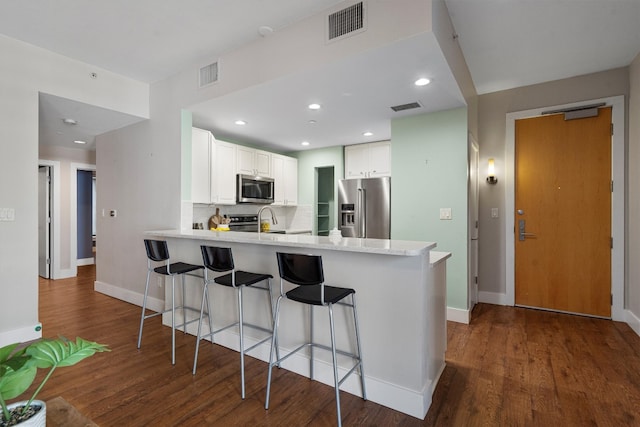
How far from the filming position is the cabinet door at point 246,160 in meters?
4.78

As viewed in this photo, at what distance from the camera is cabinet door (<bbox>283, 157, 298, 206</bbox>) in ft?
18.6

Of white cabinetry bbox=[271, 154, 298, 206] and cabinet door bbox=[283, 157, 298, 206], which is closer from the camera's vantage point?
white cabinetry bbox=[271, 154, 298, 206]

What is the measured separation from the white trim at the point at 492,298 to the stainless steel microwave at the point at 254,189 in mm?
3455

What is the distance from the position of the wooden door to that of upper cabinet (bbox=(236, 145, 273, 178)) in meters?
3.63

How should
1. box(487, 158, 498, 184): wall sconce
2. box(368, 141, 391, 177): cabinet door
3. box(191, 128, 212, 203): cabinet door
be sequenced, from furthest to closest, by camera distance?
box(368, 141, 391, 177): cabinet door, box(487, 158, 498, 184): wall sconce, box(191, 128, 212, 203): cabinet door

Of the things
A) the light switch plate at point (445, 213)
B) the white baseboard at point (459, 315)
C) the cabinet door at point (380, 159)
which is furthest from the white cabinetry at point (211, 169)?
the white baseboard at point (459, 315)

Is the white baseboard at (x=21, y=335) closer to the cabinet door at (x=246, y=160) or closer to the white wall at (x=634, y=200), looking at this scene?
the cabinet door at (x=246, y=160)

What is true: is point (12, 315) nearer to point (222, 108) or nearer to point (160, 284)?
point (160, 284)

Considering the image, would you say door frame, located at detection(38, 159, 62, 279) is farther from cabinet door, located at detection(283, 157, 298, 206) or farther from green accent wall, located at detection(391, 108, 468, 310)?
green accent wall, located at detection(391, 108, 468, 310)

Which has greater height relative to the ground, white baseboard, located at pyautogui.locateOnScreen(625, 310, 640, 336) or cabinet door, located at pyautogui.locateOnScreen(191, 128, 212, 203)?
cabinet door, located at pyautogui.locateOnScreen(191, 128, 212, 203)

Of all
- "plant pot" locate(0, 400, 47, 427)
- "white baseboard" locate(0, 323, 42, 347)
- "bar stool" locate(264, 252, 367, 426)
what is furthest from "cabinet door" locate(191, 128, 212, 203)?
"plant pot" locate(0, 400, 47, 427)

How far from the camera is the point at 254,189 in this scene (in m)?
5.02

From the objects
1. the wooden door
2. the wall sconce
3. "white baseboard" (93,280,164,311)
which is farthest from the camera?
the wall sconce

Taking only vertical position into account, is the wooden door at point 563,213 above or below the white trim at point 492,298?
above
